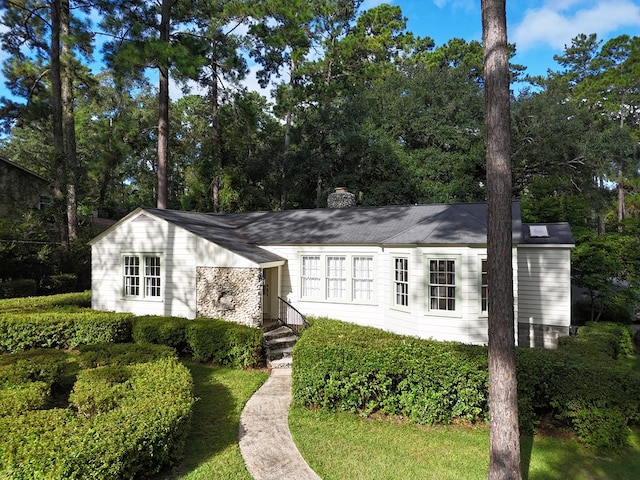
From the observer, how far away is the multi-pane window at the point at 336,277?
43.4 ft

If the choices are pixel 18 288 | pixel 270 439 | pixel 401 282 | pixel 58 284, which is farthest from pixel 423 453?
pixel 58 284

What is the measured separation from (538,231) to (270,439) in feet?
36.3

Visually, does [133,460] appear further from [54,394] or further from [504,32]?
[504,32]

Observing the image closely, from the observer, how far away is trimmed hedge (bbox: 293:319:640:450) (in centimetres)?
634

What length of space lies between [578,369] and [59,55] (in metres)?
23.8

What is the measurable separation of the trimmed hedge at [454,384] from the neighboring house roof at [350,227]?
171 inches

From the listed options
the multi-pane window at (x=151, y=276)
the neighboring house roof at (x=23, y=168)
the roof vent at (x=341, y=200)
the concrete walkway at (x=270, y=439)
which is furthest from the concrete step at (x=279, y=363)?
the neighboring house roof at (x=23, y=168)

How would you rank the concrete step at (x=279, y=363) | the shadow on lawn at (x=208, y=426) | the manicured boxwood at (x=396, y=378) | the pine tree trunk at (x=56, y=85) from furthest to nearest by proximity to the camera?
1. the pine tree trunk at (x=56, y=85)
2. the concrete step at (x=279, y=363)
3. the manicured boxwood at (x=396, y=378)
4. the shadow on lawn at (x=208, y=426)

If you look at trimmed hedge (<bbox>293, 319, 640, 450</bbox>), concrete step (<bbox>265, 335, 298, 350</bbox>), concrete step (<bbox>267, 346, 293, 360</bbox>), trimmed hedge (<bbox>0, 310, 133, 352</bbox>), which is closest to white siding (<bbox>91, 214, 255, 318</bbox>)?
trimmed hedge (<bbox>0, 310, 133, 352</bbox>)

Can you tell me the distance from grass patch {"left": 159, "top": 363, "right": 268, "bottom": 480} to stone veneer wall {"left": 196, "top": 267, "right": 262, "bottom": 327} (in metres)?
1.83

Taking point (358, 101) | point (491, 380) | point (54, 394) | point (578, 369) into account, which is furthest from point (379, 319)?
point (358, 101)

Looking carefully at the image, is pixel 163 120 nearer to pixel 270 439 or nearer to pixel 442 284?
pixel 442 284

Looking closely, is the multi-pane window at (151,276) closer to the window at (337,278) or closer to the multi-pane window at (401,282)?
the window at (337,278)

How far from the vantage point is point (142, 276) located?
1311 cm
